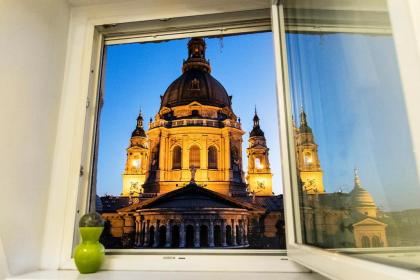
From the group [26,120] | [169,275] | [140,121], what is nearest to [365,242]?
[169,275]

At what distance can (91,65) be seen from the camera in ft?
4.80

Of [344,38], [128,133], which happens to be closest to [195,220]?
[128,133]

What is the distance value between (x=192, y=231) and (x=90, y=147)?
2.47m

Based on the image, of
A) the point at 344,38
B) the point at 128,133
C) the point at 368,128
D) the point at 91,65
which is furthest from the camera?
the point at 128,133

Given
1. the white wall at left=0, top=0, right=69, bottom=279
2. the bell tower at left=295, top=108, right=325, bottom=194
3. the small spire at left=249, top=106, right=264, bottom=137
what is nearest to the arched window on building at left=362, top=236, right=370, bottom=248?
the bell tower at left=295, top=108, right=325, bottom=194

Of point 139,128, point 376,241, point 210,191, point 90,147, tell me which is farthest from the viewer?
point 210,191

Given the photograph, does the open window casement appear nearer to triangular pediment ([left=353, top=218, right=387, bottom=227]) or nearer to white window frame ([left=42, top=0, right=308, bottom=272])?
triangular pediment ([left=353, top=218, right=387, bottom=227])

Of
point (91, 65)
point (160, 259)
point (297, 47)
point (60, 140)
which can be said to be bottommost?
point (160, 259)

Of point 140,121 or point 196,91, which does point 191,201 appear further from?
point 196,91

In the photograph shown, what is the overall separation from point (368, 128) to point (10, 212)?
1.14m

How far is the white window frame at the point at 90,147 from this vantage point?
3.67 ft

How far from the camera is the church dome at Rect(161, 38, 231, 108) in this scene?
7.27 meters

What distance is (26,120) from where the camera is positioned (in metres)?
1.12

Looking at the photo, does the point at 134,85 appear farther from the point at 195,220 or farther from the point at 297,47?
the point at 297,47
